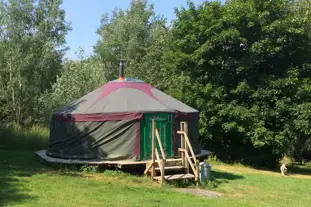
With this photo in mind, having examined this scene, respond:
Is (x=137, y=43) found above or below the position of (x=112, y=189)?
above

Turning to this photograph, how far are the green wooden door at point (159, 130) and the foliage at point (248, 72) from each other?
5218 mm

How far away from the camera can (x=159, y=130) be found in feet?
38.4

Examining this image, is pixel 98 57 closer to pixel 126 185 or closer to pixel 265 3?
pixel 265 3

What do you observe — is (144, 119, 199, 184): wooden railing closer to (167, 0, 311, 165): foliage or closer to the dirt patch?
the dirt patch

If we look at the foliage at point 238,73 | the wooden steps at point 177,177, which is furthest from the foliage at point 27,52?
the wooden steps at point 177,177

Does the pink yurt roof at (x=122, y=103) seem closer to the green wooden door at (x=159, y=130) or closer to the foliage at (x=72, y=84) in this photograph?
the green wooden door at (x=159, y=130)

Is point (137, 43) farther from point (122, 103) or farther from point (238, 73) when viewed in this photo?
point (122, 103)

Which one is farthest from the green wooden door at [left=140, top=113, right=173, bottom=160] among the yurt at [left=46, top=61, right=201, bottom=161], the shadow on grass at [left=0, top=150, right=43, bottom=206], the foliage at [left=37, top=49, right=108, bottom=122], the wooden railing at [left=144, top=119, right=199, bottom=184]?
the foliage at [left=37, top=49, right=108, bottom=122]

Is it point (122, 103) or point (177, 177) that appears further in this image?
point (122, 103)

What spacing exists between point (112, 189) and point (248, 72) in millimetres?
10726

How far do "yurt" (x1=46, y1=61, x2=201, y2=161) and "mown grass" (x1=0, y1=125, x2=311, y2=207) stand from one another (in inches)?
29.5

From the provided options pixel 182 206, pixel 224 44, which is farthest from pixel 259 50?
pixel 182 206

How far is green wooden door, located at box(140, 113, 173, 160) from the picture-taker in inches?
451

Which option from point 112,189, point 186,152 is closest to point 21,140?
point 186,152
